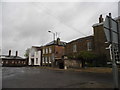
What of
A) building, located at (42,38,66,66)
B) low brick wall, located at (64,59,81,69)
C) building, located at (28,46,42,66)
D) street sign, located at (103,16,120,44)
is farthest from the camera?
building, located at (28,46,42,66)

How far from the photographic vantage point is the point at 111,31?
20.4 feet

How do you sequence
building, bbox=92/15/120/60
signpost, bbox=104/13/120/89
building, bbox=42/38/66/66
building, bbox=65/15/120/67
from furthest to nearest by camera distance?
building, bbox=42/38/66/66
building, bbox=92/15/120/60
building, bbox=65/15/120/67
signpost, bbox=104/13/120/89

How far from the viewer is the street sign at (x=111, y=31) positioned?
19.8ft

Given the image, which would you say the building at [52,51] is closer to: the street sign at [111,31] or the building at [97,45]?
the building at [97,45]

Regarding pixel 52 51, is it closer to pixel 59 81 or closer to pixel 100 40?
pixel 100 40

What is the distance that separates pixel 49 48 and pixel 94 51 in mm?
22442

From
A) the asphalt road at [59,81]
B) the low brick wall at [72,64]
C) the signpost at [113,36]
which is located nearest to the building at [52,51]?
the low brick wall at [72,64]

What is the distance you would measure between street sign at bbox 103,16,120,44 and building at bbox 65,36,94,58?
2433 cm

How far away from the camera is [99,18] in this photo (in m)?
32.0

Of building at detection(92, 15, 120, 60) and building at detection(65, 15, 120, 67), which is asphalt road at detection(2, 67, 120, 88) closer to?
building at detection(65, 15, 120, 67)

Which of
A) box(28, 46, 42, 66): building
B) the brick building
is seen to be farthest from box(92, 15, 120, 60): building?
box(28, 46, 42, 66): building

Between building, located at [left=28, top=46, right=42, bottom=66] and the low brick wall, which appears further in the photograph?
building, located at [left=28, top=46, right=42, bottom=66]

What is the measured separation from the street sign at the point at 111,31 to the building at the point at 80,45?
2433 centimetres

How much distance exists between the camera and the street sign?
602cm
